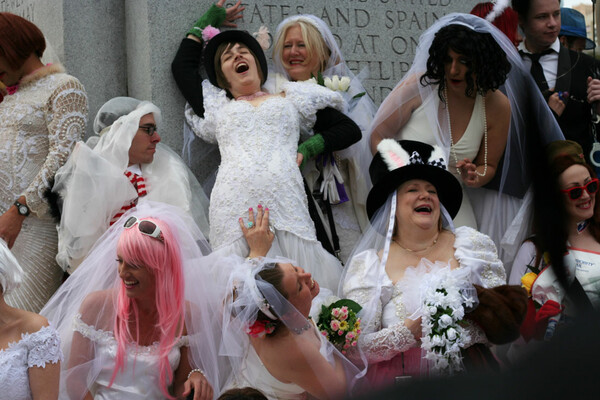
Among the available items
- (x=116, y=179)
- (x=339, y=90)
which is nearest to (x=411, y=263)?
(x=339, y=90)

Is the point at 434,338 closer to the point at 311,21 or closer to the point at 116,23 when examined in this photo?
the point at 311,21

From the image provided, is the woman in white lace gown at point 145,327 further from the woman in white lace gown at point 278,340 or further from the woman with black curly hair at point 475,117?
the woman with black curly hair at point 475,117

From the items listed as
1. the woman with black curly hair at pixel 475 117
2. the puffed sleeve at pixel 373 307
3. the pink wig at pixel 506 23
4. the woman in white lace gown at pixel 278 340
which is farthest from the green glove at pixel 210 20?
the woman in white lace gown at pixel 278 340

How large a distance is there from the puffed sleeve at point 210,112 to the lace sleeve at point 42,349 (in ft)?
6.85

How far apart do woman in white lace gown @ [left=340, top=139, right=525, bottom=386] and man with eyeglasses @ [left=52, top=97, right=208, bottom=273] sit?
125 cm

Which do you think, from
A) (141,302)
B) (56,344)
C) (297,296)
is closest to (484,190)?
(297,296)

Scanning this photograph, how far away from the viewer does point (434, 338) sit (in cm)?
371

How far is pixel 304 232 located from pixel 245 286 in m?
1.28

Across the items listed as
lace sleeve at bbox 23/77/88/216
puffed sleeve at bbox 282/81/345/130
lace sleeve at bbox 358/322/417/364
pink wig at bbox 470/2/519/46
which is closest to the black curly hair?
pink wig at bbox 470/2/519/46

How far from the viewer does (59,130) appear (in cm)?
493

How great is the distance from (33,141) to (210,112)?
1.09 meters

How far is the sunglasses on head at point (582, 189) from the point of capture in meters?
4.11

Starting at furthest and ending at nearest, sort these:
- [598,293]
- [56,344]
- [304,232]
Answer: [304,232] < [56,344] < [598,293]

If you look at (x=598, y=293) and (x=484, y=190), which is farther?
(x=484, y=190)
